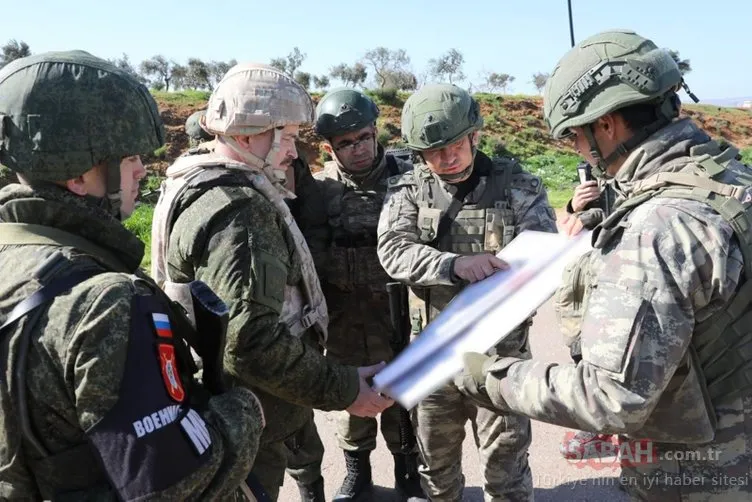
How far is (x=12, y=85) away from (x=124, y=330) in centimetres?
72

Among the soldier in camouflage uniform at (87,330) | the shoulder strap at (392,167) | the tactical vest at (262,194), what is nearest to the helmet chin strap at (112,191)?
the soldier in camouflage uniform at (87,330)

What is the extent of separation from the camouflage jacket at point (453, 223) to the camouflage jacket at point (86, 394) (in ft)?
5.97

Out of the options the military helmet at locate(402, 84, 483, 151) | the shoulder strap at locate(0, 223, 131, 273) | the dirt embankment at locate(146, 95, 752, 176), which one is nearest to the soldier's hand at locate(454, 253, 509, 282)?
the military helmet at locate(402, 84, 483, 151)

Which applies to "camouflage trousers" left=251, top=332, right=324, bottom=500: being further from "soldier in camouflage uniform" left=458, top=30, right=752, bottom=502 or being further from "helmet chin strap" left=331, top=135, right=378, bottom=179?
"helmet chin strap" left=331, top=135, right=378, bottom=179

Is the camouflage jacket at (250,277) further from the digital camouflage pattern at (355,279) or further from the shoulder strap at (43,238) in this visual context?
the digital camouflage pattern at (355,279)

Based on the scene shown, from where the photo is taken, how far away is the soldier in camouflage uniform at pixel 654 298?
5.62ft

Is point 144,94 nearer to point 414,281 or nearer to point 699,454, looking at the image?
point 414,281

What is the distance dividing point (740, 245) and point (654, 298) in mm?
320

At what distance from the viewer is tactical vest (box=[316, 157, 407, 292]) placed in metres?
3.79

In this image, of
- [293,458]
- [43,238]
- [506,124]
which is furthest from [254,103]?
[506,124]

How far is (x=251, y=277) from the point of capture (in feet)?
7.11

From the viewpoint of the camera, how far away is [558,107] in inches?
83.7

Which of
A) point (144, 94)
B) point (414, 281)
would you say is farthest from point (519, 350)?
point (144, 94)

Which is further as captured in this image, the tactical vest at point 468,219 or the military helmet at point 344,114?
the military helmet at point 344,114
